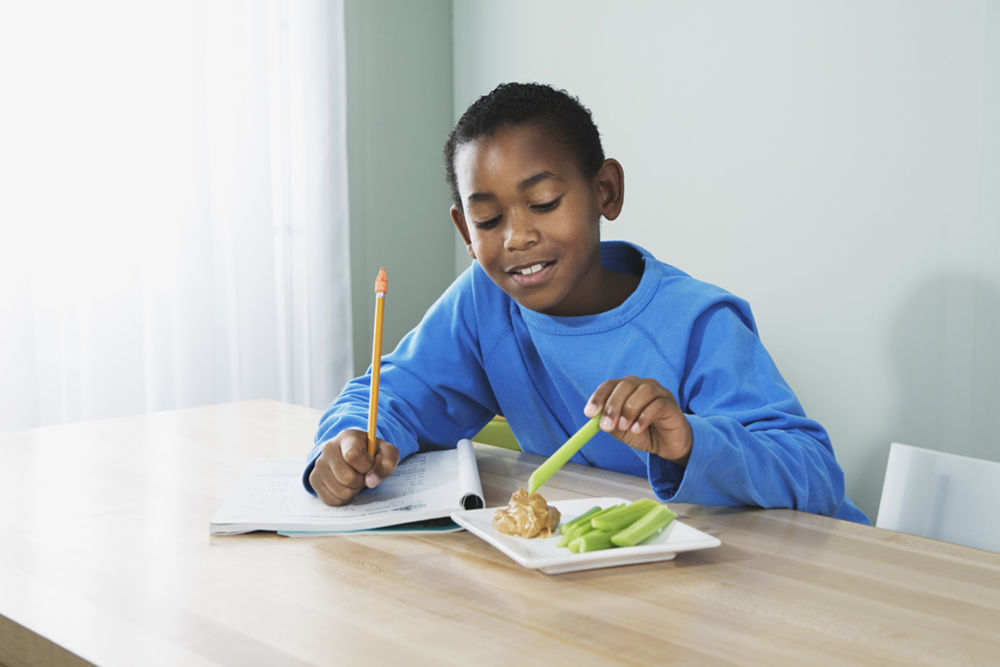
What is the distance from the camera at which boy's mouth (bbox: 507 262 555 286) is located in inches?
43.8

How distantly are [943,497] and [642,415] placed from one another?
0.57m

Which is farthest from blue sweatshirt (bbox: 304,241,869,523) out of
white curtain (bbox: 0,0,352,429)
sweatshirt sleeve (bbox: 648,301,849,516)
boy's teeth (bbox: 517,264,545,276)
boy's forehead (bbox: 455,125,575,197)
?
white curtain (bbox: 0,0,352,429)

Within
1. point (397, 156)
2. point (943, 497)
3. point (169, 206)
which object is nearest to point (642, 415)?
point (943, 497)

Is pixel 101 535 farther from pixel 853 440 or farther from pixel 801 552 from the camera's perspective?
pixel 853 440

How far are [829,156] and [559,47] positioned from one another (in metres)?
1.05

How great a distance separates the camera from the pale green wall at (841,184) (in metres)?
2.06

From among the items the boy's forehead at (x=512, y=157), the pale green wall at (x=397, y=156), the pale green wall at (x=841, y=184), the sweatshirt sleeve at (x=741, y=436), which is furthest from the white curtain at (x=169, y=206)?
the sweatshirt sleeve at (x=741, y=436)

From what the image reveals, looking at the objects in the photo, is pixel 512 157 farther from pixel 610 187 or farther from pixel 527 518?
pixel 527 518

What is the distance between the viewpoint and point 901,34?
2119mm

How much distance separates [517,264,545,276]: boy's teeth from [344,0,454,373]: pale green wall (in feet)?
6.48

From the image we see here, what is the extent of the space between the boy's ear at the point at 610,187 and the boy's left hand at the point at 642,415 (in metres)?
0.45

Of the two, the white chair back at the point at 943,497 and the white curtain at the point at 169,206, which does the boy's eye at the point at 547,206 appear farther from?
the white curtain at the point at 169,206

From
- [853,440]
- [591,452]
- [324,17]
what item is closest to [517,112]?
[591,452]

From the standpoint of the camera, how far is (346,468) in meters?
0.93
